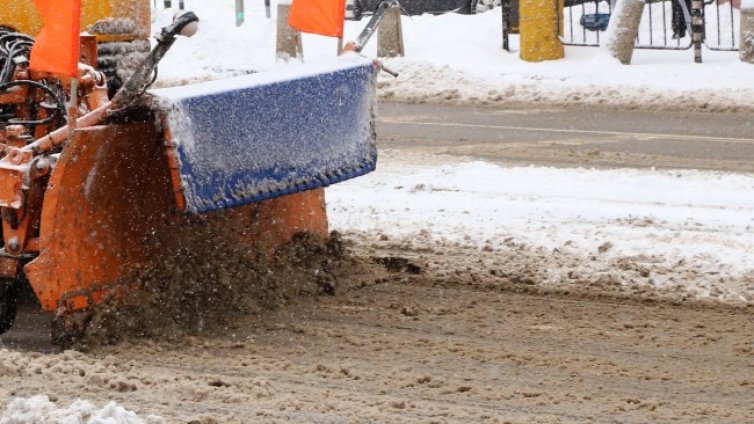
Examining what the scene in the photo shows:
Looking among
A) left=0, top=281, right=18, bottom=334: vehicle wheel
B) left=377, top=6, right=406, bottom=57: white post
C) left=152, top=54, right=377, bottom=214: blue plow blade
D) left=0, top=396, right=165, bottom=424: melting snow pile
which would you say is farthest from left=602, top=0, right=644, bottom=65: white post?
left=0, top=396, right=165, bottom=424: melting snow pile

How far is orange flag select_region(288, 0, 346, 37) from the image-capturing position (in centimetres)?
644

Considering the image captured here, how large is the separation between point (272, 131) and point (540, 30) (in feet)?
33.6

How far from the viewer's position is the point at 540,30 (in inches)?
611

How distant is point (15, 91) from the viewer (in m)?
5.74

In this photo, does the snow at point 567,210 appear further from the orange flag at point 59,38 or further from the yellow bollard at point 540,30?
the yellow bollard at point 540,30

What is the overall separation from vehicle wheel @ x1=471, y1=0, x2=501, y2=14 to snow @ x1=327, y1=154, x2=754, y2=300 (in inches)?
359

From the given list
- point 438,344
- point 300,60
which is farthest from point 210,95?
point 300,60

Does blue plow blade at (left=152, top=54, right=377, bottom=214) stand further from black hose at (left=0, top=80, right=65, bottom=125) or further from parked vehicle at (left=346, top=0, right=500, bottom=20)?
parked vehicle at (left=346, top=0, right=500, bottom=20)

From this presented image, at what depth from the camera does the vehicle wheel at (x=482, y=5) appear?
1864cm

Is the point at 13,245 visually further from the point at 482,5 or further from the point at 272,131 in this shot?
the point at 482,5

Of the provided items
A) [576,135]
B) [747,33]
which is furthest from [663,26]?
[576,135]

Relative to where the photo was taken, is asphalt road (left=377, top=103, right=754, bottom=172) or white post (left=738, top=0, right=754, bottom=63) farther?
white post (left=738, top=0, right=754, bottom=63)

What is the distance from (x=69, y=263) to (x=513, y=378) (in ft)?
5.63

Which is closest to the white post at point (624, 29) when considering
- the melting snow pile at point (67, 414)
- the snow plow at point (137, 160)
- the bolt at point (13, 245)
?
the snow plow at point (137, 160)
